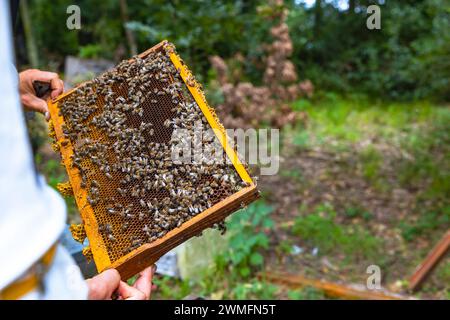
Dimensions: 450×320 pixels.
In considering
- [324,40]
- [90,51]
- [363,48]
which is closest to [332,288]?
[363,48]

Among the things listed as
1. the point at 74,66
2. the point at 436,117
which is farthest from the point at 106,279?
the point at 74,66

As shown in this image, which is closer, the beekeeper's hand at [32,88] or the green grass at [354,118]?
the beekeeper's hand at [32,88]

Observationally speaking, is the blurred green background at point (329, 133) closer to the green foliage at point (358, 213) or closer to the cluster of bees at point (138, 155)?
the green foliage at point (358, 213)

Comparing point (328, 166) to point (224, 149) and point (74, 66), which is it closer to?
point (224, 149)

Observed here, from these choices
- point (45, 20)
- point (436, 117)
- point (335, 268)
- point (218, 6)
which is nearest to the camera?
point (335, 268)

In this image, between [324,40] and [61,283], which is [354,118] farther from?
[61,283]

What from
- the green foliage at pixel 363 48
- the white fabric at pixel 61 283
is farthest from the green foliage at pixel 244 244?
the green foliage at pixel 363 48

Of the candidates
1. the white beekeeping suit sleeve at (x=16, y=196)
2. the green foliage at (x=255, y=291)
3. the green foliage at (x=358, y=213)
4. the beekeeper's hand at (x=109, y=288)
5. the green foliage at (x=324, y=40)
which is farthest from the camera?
the green foliage at (x=324, y=40)
